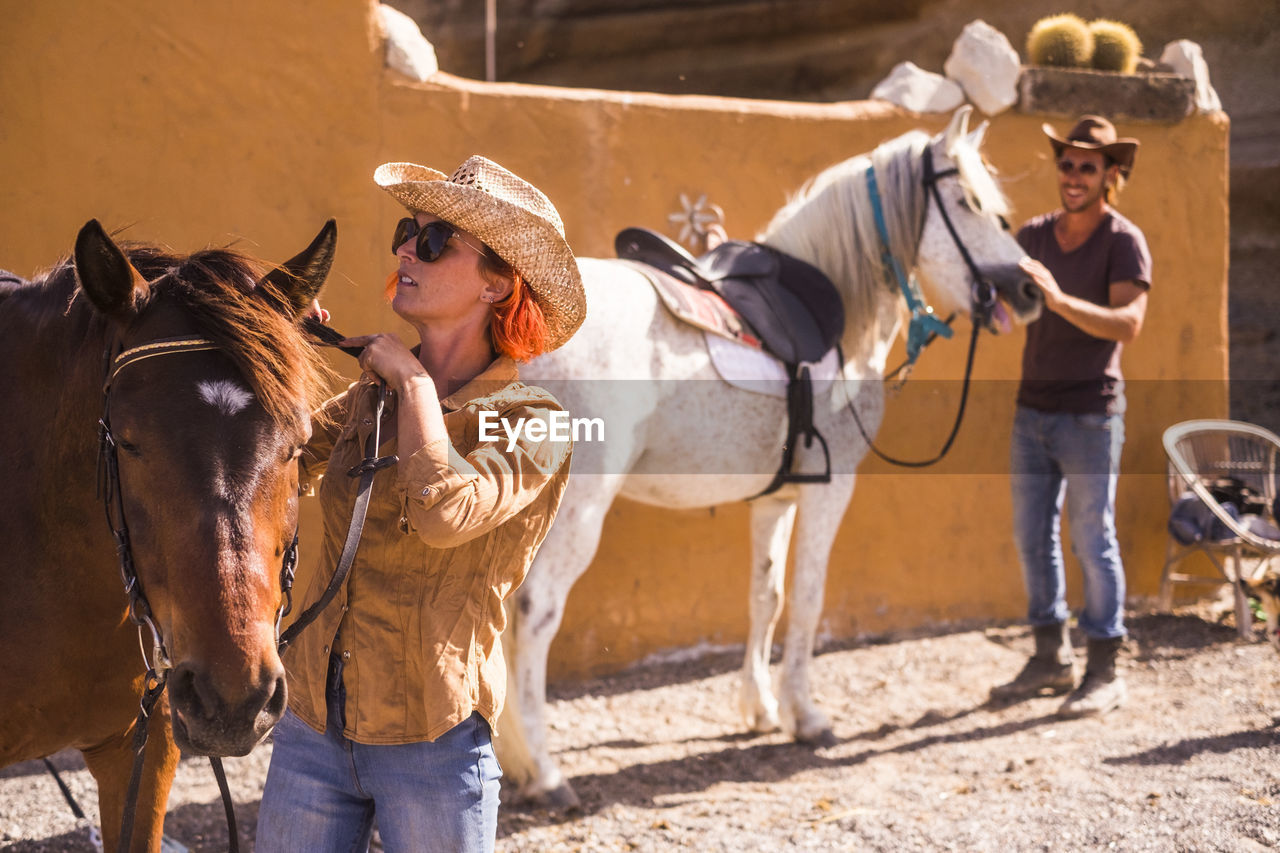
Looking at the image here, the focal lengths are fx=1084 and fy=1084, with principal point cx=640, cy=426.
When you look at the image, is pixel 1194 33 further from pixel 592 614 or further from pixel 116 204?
pixel 116 204

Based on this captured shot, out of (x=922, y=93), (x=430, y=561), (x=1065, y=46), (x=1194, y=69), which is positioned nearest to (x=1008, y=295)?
(x=922, y=93)

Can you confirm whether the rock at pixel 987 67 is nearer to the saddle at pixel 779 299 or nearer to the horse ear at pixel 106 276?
the saddle at pixel 779 299

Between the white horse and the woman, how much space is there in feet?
5.44

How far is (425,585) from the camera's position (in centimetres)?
173

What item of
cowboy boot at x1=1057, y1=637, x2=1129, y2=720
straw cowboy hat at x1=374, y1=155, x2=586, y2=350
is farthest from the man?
straw cowboy hat at x1=374, y1=155, x2=586, y2=350

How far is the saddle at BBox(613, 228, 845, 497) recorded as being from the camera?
3932mm

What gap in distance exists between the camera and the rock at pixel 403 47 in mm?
4320

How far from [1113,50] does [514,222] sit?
4.98 metres

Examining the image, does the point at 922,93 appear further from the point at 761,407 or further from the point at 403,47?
the point at 403,47

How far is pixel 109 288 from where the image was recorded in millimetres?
1669

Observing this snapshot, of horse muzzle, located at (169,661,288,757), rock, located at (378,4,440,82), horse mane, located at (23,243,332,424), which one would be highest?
rock, located at (378,4,440,82)

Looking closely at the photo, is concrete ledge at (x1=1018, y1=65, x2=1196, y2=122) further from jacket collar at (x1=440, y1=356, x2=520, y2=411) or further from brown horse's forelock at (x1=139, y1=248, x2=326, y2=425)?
brown horse's forelock at (x1=139, y1=248, x2=326, y2=425)

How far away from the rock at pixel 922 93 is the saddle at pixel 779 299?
1.61 meters

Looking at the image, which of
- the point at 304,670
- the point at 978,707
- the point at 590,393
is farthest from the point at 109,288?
the point at 978,707
